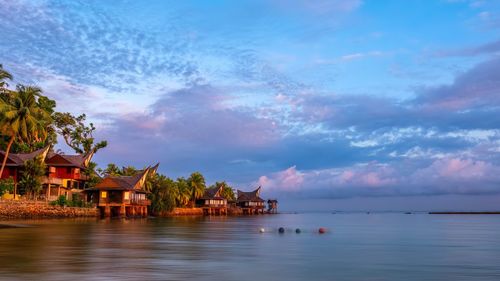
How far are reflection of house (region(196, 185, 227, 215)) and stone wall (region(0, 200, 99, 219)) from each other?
188ft

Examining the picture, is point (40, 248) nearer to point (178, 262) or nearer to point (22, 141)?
point (178, 262)

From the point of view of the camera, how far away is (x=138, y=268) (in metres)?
21.0

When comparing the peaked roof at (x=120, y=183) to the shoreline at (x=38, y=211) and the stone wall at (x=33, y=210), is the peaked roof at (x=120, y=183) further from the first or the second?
the stone wall at (x=33, y=210)

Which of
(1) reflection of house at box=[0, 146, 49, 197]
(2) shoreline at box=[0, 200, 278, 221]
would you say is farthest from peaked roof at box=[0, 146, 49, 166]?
(2) shoreline at box=[0, 200, 278, 221]

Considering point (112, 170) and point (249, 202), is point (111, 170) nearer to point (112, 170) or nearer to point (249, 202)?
point (112, 170)

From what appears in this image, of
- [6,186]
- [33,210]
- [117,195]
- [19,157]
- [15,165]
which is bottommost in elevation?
[33,210]

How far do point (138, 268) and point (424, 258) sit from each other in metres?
16.6

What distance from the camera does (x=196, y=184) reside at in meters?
127

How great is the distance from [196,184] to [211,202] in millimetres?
Answer: 11000

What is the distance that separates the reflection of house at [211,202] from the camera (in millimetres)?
135125

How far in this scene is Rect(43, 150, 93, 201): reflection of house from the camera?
3231 inches

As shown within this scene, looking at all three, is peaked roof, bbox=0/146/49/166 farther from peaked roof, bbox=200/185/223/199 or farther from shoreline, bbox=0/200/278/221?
peaked roof, bbox=200/185/223/199

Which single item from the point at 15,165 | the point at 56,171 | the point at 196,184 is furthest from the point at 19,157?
the point at 196,184

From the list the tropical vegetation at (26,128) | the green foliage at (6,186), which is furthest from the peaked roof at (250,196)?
the green foliage at (6,186)
